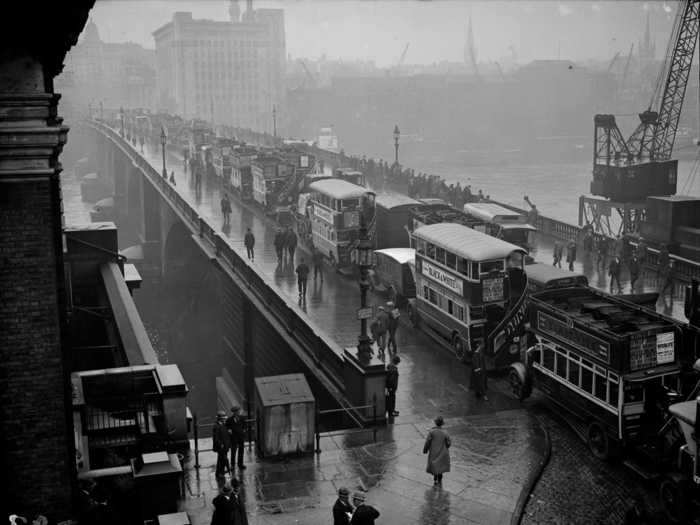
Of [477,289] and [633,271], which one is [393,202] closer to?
[633,271]

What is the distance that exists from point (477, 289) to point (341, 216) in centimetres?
1132

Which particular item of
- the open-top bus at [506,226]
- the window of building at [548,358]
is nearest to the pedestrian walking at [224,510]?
the window of building at [548,358]

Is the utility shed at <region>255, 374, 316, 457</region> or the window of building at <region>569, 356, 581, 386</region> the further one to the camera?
the window of building at <region>569, 356, 581, 386</region>

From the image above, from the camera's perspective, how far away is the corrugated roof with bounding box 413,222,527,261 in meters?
22.1

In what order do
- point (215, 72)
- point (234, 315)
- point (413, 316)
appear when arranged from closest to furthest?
point (413, 316) → point (234, 315) → point (215, 72)

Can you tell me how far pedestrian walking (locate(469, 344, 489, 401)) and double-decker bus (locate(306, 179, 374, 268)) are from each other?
41.0 feet

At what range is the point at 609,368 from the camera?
16125 millimetres

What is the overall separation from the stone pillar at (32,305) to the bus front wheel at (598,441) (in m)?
9.88

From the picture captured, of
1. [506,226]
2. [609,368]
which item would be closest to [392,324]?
[609,368]

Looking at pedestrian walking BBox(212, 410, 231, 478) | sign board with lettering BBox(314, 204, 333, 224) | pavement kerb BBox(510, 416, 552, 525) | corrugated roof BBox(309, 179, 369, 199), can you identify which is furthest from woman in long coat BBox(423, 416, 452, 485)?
sign board with lettering BBox(314, 204, 333, 224)

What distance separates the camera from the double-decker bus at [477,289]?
2205cm

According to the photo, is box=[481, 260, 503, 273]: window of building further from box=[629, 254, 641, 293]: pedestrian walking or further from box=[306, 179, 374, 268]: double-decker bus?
box=[306, 179, 374, 268]: double-decker bus

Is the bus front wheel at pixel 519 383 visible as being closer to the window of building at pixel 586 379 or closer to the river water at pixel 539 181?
the window of building at pixel 586 379

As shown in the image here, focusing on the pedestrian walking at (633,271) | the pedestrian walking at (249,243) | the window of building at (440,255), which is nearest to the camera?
the window of building at (440,255)
